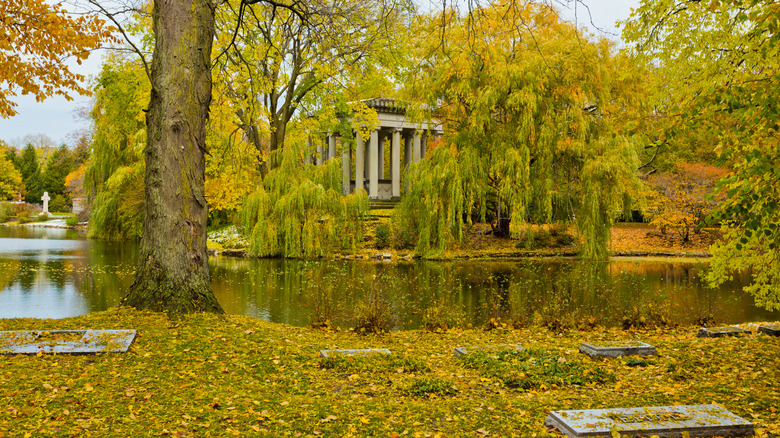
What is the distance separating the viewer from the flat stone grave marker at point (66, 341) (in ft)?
15.6

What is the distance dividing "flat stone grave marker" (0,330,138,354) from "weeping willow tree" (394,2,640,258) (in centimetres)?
1397

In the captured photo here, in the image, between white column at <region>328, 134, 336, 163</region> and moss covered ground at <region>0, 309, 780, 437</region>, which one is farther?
white column at <region>328, 134, 336, 163</region>

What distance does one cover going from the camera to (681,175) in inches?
1033

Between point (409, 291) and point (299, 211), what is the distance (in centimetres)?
768

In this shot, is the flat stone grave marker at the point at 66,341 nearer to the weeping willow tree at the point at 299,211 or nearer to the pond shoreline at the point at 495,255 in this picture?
the weeping willow tree at the point at 299,211

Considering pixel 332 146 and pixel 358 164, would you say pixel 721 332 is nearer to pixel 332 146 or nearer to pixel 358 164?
pixel 358 164

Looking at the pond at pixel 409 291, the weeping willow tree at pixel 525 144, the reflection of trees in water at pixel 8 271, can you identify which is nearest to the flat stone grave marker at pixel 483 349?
the pond at pixel 409 291

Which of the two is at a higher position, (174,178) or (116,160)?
(116,160)

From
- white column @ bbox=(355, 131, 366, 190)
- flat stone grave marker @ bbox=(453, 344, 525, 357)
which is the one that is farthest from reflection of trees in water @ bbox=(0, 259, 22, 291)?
white column @ bbox=(355, 131, 366, 190)

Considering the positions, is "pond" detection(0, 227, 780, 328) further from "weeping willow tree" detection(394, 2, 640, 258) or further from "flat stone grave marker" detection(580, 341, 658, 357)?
"flat stone grave marker" detection(580, 341, 658, 357)

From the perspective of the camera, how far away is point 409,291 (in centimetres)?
1171

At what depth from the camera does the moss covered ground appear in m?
3.44

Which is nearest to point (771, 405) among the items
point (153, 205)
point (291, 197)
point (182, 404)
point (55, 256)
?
point (182, 404)

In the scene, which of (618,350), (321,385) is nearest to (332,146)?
(618,350)
